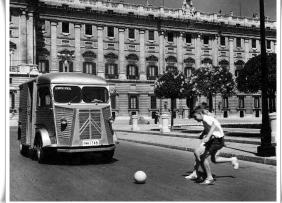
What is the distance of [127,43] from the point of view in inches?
2233

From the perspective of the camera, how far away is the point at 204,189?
28.0ft

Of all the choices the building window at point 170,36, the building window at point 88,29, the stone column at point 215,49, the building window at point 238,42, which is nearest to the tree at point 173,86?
the building window at point 88,29

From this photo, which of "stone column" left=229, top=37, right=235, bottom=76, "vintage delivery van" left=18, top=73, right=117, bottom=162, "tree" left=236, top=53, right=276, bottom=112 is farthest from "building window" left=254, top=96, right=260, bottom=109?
"vintage delivery van" left=18, top=73, right=117, bottom=162

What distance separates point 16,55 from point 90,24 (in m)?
10.8

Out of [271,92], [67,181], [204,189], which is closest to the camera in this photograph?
[204,189]

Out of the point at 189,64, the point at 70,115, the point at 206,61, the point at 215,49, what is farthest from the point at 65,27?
the point at 70,115

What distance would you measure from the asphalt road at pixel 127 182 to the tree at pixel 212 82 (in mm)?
21597

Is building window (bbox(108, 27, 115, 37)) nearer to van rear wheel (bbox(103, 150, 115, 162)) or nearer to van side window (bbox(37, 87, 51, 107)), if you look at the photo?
van side window (bbox(37, 87, 51, 107))

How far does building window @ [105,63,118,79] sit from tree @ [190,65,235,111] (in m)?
21.3

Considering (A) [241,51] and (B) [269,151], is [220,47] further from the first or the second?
(B) [269,151]

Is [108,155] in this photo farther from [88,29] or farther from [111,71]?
[88,29]

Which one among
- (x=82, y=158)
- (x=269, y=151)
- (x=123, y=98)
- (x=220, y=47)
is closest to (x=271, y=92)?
(x=269, y=151)

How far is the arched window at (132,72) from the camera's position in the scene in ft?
186

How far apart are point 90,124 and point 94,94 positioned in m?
1.01
